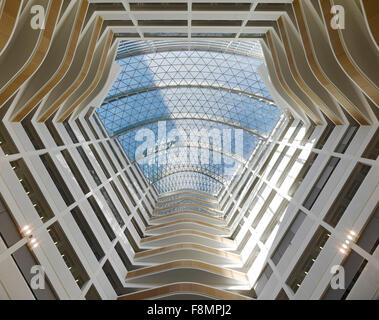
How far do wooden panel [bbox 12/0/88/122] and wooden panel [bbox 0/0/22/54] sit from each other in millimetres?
5994

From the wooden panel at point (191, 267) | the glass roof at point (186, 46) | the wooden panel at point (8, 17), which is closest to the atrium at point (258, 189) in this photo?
the wooden panel at point (8, 17)

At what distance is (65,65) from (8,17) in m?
6.44

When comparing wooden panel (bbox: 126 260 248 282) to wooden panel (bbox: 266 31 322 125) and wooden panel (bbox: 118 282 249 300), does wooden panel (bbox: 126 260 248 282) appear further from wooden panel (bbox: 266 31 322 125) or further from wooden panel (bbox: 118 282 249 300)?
wooden panel (bbox: 266 31 322 125)

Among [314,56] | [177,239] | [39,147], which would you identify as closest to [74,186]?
[39,147]

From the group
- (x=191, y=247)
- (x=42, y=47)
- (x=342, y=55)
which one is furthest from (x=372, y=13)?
(x=191, y=247)

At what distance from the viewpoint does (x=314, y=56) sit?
54.2 feet

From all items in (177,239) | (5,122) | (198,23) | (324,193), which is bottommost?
(177,239)

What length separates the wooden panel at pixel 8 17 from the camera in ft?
35.4

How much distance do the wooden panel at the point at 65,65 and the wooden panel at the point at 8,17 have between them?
236 inches

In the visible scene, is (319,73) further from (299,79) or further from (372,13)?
(372,13)

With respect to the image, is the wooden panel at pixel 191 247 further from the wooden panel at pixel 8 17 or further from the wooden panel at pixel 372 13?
the wooden panel at pixel 372 13

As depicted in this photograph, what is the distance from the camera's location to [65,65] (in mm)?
17297

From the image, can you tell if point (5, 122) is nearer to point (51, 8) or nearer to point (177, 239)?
point (51, 8)

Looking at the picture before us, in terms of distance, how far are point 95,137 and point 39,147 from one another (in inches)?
616
